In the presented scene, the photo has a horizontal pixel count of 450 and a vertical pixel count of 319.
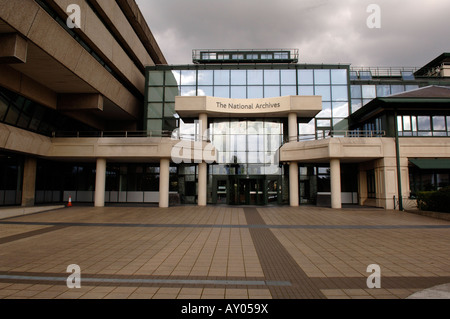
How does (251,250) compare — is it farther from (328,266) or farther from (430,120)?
(430,120)

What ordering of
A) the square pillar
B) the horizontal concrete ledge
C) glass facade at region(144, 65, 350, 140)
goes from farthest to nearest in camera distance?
glass facade at region(144, 65, 350, 140) < the square pillar < the horizontal concrete ledge

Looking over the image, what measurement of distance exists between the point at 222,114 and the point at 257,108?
132 inches

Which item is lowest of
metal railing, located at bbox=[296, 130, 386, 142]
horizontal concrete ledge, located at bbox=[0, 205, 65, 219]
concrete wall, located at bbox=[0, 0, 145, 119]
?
horizontal concrete ledge, located at bbox=[0, 205, 65, 219]

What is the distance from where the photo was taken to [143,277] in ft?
19.2

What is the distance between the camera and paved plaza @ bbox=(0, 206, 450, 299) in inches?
201

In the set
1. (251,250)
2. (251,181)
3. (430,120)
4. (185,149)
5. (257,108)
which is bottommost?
(251,250)

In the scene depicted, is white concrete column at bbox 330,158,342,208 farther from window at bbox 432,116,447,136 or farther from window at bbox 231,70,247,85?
window at bbox 231,70,247,85

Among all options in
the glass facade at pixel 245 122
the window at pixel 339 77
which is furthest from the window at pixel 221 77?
the window at pixel 339 77

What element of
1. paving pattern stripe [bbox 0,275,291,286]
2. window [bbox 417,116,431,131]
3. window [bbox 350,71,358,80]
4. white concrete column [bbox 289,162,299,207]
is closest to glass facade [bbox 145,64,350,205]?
white concrete column [bbox 289,162,299,207]

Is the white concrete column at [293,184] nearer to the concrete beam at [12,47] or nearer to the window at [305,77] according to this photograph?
the window at [305,77]

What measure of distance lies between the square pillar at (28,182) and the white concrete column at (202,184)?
13.5m

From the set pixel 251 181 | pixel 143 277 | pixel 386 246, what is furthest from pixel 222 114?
pixel 143 277

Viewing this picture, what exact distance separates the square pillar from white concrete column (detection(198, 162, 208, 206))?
44.2 feet

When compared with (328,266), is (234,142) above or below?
above
